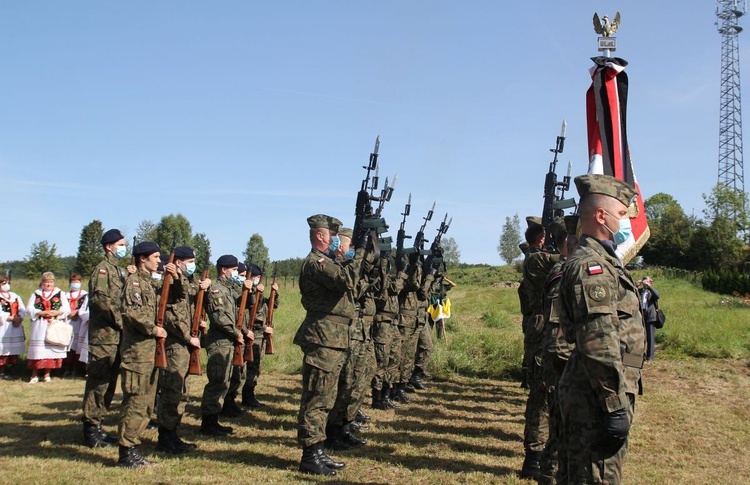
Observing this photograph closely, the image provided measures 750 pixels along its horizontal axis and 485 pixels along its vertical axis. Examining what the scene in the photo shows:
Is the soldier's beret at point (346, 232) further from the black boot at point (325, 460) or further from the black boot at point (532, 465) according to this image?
the black boot at point (532, 465)

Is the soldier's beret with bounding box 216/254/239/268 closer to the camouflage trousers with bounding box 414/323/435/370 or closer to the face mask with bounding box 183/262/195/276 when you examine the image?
the face mask with bounding box 183/262/195/276

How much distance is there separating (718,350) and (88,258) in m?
27.4

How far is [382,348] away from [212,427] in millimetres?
3018

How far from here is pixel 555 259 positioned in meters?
6.01

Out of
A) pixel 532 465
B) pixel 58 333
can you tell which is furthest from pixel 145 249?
pixel 58 333

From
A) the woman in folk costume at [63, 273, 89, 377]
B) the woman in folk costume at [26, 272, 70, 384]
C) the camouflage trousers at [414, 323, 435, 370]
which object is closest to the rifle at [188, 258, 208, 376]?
the camouflage trousers at [414, 323, 435, 370]

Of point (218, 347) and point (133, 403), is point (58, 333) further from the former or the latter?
point (133, 403)

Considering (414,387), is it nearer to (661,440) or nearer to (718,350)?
(661,440)

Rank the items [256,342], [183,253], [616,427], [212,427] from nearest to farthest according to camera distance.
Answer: [616,427] < [183,253] < [212,427] < [256,342]

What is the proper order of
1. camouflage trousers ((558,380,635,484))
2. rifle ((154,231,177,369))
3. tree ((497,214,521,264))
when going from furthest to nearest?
tree ((497,214,521,264)) < rifle ((154,231,177,369)) < camouflage trousers ((558,380,635,484))

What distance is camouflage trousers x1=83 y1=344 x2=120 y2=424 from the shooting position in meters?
7.00

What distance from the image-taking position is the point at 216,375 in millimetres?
7629

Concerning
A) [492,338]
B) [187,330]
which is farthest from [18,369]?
[492,338]

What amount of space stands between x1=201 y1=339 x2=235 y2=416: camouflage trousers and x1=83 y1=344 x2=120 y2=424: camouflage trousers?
112 centimetres
